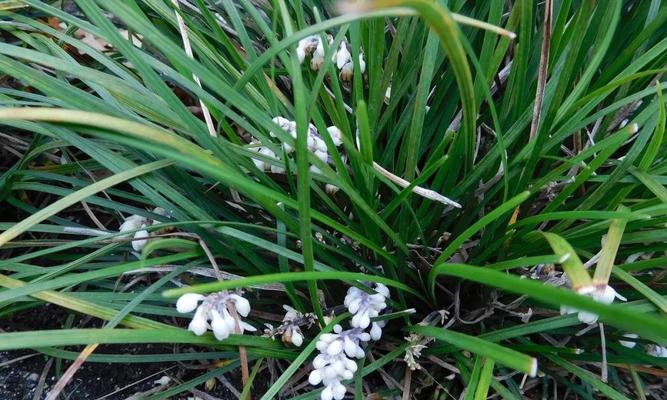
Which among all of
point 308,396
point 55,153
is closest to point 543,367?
point 308,396

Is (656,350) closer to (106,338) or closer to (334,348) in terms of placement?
(334,348)

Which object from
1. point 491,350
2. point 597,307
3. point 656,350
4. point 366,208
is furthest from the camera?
point 656,350

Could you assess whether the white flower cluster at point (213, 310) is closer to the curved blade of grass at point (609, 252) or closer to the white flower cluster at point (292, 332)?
the white flower cluster at point (292, 332)

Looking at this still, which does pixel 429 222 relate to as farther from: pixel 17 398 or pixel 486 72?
pixel 17 398

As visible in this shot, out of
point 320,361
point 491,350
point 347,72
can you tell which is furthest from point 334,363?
point 347,72

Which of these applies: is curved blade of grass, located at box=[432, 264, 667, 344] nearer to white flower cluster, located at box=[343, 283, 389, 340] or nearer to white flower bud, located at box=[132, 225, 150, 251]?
white flower cluster, located at box=[343, 283, 389, 340]

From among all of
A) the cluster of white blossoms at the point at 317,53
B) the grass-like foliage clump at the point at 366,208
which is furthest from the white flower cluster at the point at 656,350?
the cluster of white blossoms at the point at 317,53
